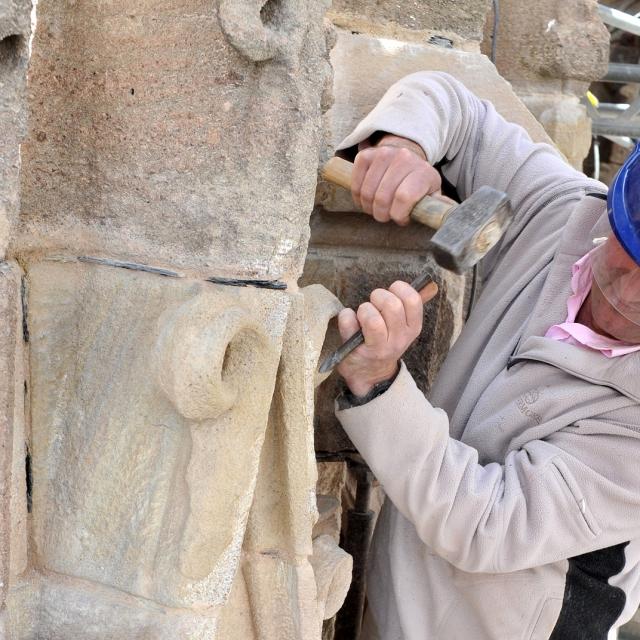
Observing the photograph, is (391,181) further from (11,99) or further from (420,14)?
(11,99)

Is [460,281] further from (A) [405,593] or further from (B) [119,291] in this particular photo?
(B) [119,291]

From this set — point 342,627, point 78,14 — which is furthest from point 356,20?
point 342,627

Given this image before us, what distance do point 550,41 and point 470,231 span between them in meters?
1.46

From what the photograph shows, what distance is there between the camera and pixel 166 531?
84 cm

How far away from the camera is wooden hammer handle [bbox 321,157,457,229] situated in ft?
3.68

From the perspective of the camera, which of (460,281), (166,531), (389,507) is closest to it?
(166,531)

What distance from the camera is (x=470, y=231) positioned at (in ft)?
3.23

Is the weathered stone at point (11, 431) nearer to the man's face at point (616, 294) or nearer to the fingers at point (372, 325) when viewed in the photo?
the fingers at point (372, 325)

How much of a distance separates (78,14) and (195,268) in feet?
0.95

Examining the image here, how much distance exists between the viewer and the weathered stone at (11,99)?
0.69 metres

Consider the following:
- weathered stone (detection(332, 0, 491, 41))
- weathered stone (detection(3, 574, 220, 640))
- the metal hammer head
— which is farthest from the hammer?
weathered stone (detection(332, 0, 491, 41))

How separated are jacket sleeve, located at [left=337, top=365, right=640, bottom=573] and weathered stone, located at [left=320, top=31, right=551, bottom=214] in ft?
1.27

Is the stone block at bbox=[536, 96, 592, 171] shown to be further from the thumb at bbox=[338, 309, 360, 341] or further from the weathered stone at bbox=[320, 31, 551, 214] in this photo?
the thumb at bbox=[338, 309, 360, 341]

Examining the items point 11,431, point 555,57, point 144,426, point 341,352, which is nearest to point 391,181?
point 341,352
